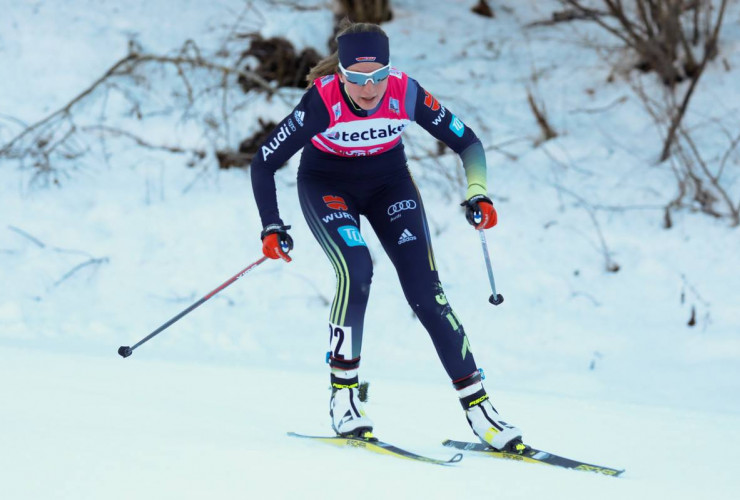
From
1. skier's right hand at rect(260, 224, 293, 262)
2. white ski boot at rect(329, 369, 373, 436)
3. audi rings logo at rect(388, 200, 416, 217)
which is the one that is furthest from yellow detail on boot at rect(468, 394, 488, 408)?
skier's right hand at rect(260, 224, 293, 262)

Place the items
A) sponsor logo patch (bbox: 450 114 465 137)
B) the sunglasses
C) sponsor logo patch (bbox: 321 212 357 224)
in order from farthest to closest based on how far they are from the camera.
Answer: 1. sponsor logo patch (bbox: 450 114 465 137)
2. sponsor logo patch (bbox: 321 212 357 224)
3. the sunglasses

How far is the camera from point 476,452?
3.76m

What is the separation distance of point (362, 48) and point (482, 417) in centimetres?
154

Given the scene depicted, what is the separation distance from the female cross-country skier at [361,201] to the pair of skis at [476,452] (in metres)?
0.04

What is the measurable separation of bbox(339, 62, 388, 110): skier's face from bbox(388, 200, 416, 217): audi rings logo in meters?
0.45

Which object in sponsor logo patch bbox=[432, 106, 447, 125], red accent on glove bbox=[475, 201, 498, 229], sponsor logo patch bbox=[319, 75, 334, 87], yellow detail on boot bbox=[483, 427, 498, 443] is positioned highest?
sponsor logo patch bbox=[319, 75, 334, 87]

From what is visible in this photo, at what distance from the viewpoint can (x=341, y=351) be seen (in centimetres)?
375

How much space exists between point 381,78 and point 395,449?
142 centimetres

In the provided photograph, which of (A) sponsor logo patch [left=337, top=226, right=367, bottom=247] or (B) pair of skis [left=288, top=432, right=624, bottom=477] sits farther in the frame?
(A) sponsor logo patch [left=337, top=226, right=367, bottom=247]

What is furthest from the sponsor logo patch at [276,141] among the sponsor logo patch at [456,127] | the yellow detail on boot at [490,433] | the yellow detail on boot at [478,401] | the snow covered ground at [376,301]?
the yellow detail on boot at [490,433]

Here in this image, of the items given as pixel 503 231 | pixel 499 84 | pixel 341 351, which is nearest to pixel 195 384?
pixel 341 351

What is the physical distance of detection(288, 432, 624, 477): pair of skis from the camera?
11.3ft

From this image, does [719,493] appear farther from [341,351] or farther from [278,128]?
[278,128]

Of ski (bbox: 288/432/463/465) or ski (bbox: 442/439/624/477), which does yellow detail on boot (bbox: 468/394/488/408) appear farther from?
ski (bbox: 288/432/463/465)
